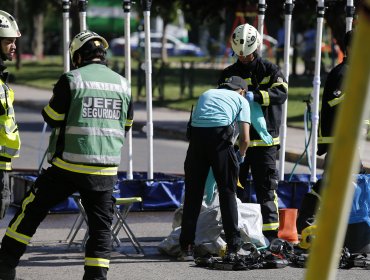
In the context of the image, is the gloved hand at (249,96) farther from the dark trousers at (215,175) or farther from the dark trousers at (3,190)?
the dark trousers at (3,190)

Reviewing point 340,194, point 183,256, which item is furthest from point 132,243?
point 340,194

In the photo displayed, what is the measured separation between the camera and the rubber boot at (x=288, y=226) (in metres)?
9.30

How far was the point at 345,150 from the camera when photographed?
8.64 ft

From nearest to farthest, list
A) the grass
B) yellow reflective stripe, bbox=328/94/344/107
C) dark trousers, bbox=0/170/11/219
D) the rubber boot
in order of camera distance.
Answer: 1. dark trousers, bbox=0/170/11/219
2. yellow reflective stripe, bbox=328/94/344/107
3. the rubber boot
4. the grass

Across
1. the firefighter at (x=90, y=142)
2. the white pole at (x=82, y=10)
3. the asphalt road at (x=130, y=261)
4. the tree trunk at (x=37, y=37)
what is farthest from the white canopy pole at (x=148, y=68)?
the tree trunk at (x=37, y=37)

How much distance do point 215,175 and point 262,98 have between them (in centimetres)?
97

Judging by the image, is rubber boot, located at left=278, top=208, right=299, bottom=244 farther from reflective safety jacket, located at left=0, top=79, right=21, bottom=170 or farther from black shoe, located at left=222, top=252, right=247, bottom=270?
reflective safety jacket, located at left=0, top=79, right=21, bottom=170

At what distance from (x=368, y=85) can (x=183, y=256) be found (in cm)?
598


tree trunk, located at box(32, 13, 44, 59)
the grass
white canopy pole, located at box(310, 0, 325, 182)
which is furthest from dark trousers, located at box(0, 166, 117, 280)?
tree trunk, located at box(32, 13, 44, 59)

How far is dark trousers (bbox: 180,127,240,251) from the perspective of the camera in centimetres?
812

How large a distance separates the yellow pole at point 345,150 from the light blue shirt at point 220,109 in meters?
5.45

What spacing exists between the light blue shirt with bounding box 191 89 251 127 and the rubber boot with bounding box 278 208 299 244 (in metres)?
1.45

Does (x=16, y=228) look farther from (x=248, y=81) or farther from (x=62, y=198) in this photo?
(x=248, y=81)

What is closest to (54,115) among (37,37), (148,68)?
(148,68)
